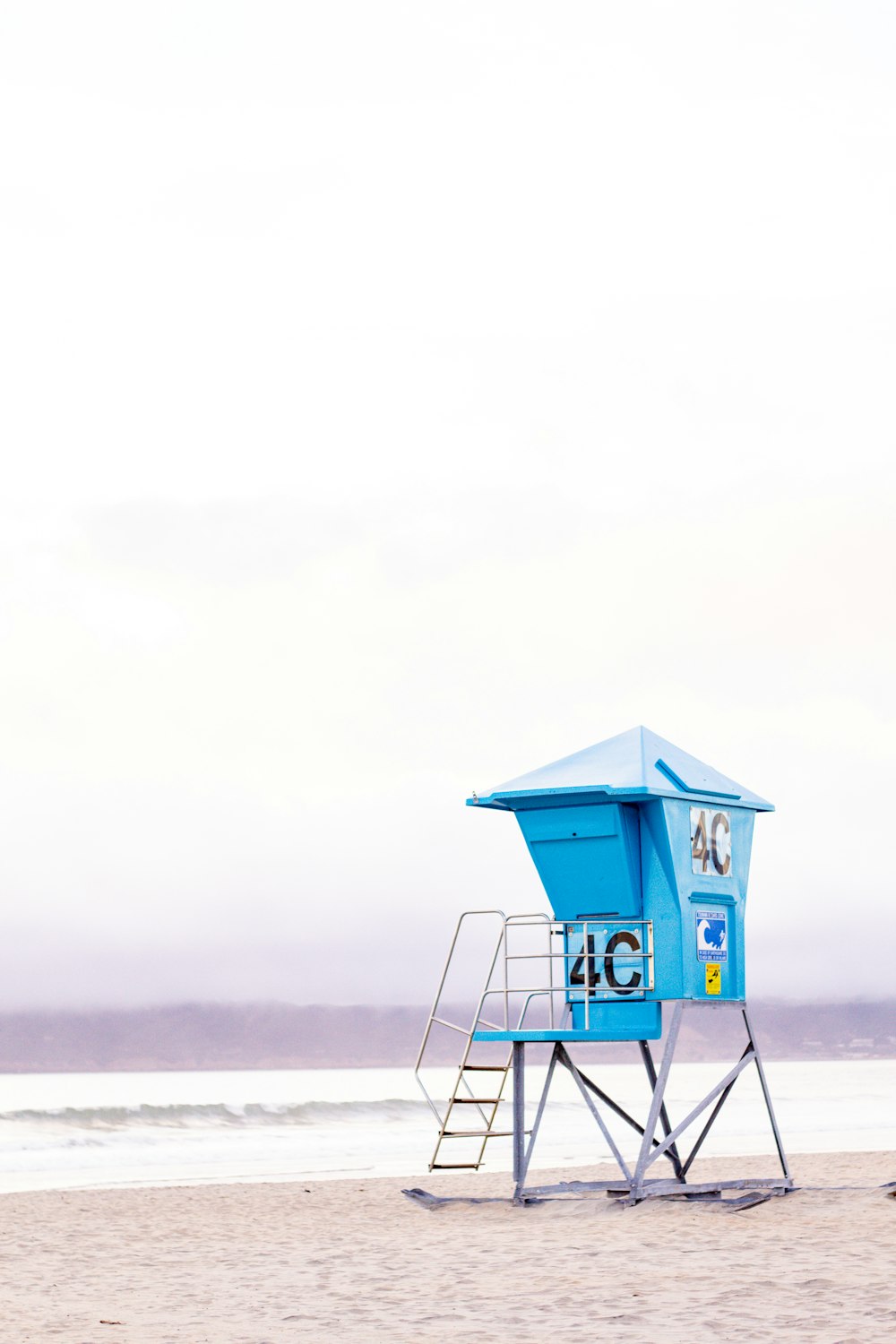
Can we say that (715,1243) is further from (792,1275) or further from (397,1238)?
(397,1238)

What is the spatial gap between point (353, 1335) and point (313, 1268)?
10.7ft

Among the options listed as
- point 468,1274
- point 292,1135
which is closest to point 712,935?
point 468,1274

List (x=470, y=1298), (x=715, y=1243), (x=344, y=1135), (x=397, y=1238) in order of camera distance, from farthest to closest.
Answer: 1. (x=344, y=1135)
2. (x=397, y=1238)
3. (x=715, y=1243)
4. (x=470, y=1298)

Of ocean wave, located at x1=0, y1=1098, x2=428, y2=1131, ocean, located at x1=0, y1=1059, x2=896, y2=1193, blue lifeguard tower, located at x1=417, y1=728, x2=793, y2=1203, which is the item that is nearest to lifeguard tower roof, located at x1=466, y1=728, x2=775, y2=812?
blue lifeguard tower, located at x1=417, y1=728, x2=793, y2=1203

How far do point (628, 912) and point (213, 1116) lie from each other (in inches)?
1403

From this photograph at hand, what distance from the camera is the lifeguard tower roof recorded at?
577 inches

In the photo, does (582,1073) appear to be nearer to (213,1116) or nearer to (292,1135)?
(292,1135)

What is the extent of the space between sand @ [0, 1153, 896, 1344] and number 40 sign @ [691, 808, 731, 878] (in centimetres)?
327

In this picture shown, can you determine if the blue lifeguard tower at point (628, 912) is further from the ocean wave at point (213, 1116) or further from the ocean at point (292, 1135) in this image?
the ocean wave at point (213, 1116)

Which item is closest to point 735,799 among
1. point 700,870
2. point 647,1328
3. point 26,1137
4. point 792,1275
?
point 700,870

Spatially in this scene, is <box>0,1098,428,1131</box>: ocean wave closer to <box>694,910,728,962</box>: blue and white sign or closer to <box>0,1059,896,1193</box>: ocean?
<box>0,1059,896,1193</box>: ocean

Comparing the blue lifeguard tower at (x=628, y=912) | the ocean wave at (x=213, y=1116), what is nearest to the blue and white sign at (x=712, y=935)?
the blue lifeguard tower at (x=628, y=912)

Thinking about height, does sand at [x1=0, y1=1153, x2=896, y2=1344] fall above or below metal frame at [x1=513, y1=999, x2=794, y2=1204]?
below

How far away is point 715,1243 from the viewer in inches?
477
